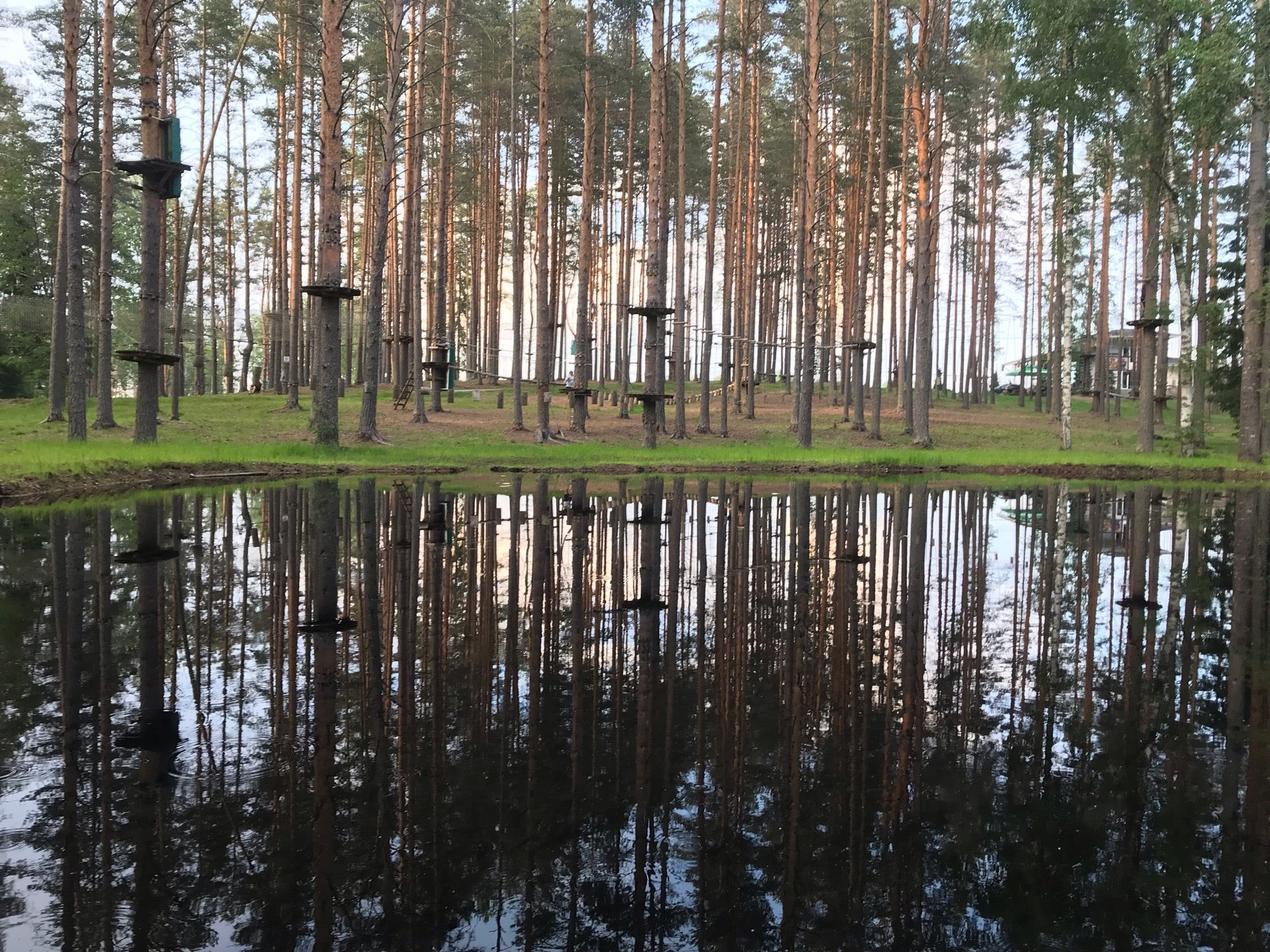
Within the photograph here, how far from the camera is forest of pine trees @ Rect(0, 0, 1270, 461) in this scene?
2023 centimetres

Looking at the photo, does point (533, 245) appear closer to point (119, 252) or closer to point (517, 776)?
point (119, 252)

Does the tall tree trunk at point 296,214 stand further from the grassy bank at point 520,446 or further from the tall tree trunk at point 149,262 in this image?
the tall tree trunk at point 149,262

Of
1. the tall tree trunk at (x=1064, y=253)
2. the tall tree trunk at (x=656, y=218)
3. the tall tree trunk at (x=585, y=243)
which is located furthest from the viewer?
the tall tree trunk at (x=585, y=243)

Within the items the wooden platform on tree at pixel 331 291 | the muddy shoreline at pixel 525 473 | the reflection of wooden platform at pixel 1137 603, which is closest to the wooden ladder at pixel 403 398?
the muddy shoreline at pixel 525 473

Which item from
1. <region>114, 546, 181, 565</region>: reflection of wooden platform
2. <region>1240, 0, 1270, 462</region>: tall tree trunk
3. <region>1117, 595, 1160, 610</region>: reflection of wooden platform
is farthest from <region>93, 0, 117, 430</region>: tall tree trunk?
<region>1240, 0, 1270, 462</region>: tall tree trunk

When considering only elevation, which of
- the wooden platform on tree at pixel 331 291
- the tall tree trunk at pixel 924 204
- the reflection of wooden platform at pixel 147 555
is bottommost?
the reflection of wooden platform at pixel 147 555

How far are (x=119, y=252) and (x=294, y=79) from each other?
17986 mm

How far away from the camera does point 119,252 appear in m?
40.9

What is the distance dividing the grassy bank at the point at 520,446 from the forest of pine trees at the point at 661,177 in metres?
1.00

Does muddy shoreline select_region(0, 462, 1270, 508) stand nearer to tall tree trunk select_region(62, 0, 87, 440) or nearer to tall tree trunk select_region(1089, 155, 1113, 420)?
tall tree trunk select_region(62, 0, 87, 440)

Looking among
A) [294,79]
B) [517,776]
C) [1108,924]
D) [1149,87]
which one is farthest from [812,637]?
[294,79]

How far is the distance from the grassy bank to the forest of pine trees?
1.00 meters

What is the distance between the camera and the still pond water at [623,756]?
245 cm

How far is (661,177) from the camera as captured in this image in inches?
854
